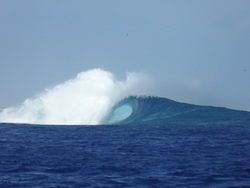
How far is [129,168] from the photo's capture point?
32.6m

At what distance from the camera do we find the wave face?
7688 centimetres

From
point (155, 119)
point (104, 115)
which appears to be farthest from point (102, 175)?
point (104, 115)

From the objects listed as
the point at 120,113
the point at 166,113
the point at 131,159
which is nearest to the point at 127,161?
the point at 131,159

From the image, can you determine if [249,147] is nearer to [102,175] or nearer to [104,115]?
[102,175]

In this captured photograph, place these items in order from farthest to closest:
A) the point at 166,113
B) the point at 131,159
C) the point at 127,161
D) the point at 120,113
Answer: the point at 120,113
the point at 166,113
the point at 131,159
the point at 127,161

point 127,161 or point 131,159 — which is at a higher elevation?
point 131,159

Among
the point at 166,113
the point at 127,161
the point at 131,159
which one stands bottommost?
the point at 127,161

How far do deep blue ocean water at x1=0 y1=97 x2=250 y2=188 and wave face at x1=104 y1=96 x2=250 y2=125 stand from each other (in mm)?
11239

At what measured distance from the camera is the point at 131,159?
120 ft

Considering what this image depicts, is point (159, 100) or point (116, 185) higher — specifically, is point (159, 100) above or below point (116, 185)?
above

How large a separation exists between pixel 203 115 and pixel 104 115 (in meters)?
12.8

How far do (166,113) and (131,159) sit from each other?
44.9m

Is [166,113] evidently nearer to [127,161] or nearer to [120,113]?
[120,113]

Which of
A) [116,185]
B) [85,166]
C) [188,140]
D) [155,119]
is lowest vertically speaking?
[116,185]
